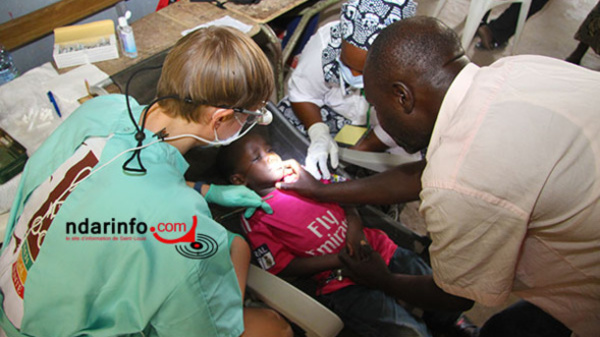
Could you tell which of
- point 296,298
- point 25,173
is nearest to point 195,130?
point 25,173

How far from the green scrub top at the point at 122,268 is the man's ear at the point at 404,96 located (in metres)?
0.70

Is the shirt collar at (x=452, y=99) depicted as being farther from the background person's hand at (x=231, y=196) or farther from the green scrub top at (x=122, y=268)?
the background person's hand at (x=231, y=196)

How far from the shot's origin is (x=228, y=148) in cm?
191

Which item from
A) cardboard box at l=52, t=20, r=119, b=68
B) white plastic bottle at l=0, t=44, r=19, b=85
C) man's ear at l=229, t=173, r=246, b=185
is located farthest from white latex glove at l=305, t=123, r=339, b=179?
white plastic bottle at l=0, t=44, r=19, b=85

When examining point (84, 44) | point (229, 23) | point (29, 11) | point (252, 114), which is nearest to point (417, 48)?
point (252, 114)

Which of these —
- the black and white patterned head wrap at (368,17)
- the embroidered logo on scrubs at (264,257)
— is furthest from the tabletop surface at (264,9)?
the embroidered logo on scrubs at (264,257)

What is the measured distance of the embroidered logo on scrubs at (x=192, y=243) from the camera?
989mm

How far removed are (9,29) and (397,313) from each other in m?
2.76

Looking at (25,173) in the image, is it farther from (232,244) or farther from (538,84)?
(538,84)

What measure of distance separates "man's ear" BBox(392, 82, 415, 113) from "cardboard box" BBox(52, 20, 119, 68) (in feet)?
5.06

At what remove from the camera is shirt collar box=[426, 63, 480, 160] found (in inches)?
40.9

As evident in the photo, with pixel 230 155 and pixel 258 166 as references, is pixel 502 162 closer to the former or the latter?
pixel 258 166

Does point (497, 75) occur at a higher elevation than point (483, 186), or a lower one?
higher

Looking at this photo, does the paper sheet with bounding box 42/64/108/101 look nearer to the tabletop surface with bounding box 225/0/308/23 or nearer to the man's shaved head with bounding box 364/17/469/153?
the tabletop surface with bounding box 225/0/308/23
